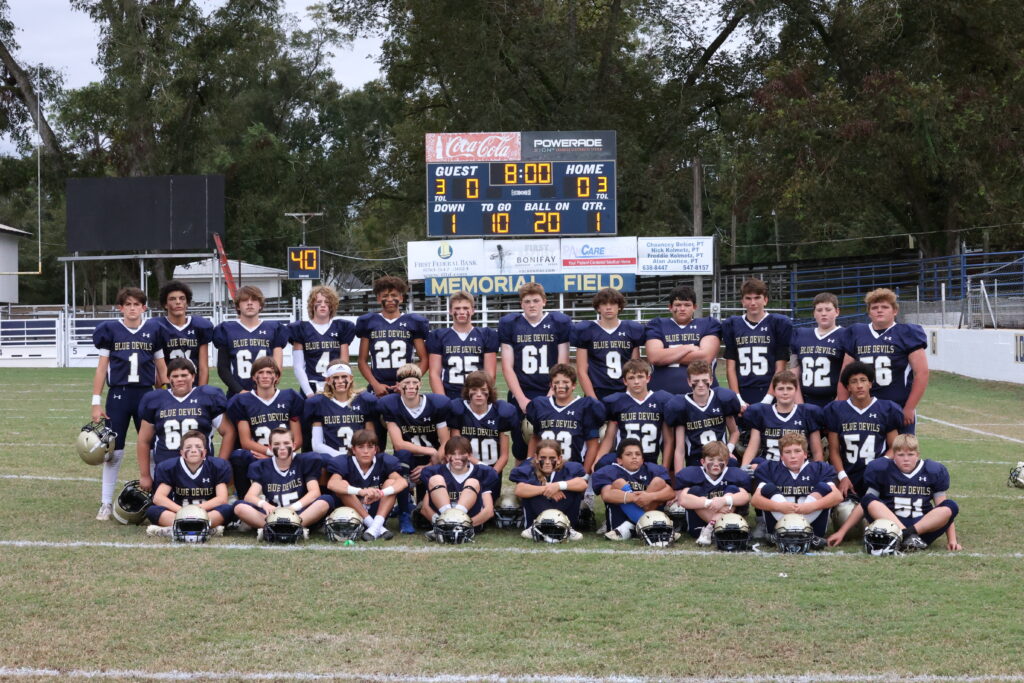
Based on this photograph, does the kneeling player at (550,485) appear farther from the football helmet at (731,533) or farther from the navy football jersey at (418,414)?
the football helmet at (731,533)

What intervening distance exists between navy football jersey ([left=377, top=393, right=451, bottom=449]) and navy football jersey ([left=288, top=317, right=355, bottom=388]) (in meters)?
0.58

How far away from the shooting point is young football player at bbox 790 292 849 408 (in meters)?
7.71

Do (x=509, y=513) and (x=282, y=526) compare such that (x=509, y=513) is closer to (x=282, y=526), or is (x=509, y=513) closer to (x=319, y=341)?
(x=282, y=526)

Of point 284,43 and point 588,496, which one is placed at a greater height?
point 284,43

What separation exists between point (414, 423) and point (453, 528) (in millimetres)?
1063

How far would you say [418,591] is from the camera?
5.71 m

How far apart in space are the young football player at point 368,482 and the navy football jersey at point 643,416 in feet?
4.90

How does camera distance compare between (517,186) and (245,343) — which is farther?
(517,186)

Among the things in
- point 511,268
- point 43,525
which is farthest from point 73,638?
point 511,268

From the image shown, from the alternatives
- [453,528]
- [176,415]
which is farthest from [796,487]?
[176,415]

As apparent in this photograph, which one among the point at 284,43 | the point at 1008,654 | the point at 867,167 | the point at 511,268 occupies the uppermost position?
the point at 284,43

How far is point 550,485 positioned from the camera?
7121 mm

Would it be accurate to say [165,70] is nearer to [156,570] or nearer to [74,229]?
[74,229]

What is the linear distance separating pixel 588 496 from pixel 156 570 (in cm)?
294
